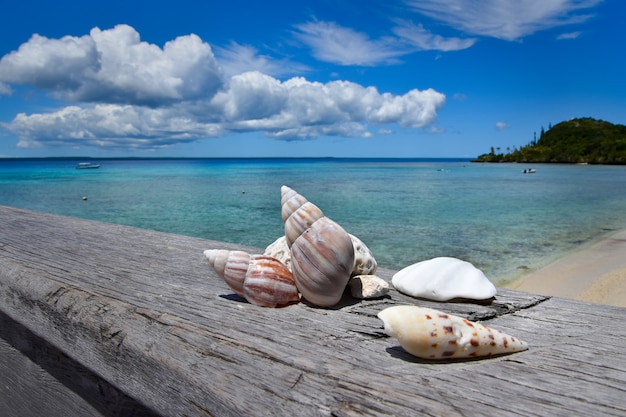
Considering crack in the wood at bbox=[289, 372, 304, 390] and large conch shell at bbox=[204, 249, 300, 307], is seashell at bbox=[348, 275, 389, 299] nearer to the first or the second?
large conch shell at bbox=[204, 249, 300, 307]

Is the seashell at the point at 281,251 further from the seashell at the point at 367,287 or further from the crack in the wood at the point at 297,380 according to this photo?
the crack in the wood at the point at 297,380

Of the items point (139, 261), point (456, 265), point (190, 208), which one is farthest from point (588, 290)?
point (190, 208)

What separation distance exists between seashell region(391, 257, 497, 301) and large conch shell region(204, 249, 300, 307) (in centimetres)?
41

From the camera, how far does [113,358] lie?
105 centimetres

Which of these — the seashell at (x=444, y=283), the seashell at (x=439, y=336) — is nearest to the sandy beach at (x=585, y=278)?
the seashell at (x=444, y=283)

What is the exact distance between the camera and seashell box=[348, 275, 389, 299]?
1.39 m

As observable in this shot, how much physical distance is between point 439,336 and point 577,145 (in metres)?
149

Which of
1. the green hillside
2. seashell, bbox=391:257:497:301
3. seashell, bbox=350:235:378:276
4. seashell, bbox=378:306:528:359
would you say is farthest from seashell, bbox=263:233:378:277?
the green hillside

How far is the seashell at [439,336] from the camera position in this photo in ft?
3.00

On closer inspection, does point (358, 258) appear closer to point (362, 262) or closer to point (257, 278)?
point (362, 262)

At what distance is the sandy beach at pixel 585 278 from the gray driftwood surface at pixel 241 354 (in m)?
7.93

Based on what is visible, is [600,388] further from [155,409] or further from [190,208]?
[190,208]

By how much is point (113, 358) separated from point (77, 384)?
0.35 m

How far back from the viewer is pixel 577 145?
125 m
